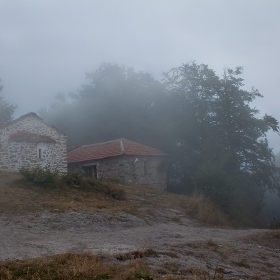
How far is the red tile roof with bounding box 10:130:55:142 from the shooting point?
24.6 metres

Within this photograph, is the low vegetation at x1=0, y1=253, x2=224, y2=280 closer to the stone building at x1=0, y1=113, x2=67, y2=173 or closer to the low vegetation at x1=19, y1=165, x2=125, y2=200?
the low vegetation at x1=19, y1=165, x2=125, y2=200

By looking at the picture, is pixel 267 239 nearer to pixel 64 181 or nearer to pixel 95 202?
pixel 95 202

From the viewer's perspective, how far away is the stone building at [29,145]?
24.5 m

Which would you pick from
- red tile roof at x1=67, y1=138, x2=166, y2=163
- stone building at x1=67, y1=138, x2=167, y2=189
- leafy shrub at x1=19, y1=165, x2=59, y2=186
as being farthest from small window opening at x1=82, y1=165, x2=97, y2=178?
leafy shrub at x1=19, y1=165, x2=59, y2=186

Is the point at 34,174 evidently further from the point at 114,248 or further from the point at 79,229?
the point at 114,248

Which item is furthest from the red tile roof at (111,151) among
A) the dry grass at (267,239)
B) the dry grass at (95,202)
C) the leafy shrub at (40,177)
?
the dry grass at (267,239)

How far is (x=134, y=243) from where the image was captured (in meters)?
10.7

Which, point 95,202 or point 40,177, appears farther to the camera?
point 40,177

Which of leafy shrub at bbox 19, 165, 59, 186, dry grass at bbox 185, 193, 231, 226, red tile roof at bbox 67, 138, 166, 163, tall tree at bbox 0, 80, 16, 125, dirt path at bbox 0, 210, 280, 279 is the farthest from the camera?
tall tree at bbox 0, 80, 16, 125

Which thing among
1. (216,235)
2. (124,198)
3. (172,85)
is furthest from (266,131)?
(216,235)

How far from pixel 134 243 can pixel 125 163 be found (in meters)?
16.1

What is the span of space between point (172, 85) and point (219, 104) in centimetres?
517

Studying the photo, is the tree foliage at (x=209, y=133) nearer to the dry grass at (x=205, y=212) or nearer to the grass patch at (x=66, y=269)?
the dry grass at (x=205, y=212)

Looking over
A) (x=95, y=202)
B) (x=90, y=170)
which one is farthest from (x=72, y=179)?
(x=90, y=170)
